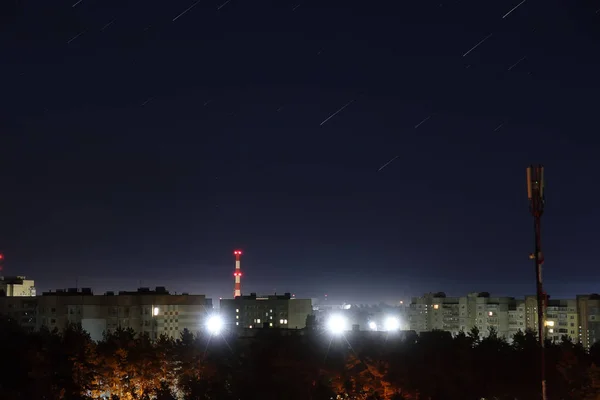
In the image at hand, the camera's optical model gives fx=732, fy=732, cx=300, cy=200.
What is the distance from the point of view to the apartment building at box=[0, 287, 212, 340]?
153ft

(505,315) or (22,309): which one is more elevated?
(22,309)

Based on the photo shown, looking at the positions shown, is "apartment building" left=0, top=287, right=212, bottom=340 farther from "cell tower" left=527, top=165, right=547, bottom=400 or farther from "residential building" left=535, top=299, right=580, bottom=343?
"cell tower" left=527, top=165, right=547, bottom=400

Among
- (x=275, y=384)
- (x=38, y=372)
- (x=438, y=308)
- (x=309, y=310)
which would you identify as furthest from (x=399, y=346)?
(x=438, y=308)

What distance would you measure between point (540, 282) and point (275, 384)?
8974 mm

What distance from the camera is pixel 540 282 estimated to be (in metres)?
10.6

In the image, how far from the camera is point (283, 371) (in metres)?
18.3

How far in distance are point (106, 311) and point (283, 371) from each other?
31556 millimetres

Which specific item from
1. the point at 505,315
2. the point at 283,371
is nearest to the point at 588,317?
the point at 505,315

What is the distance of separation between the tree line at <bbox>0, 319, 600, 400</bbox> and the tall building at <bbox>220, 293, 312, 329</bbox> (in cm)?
3871

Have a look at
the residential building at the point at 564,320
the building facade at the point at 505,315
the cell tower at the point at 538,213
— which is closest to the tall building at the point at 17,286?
the building facade at the point at 505,315

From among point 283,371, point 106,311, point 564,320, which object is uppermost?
point 106,311

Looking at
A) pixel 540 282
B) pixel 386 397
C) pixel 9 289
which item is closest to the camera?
pixel 540 282

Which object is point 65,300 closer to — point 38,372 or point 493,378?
point 38,372

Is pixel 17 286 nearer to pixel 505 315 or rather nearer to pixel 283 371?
pixel 505 315
